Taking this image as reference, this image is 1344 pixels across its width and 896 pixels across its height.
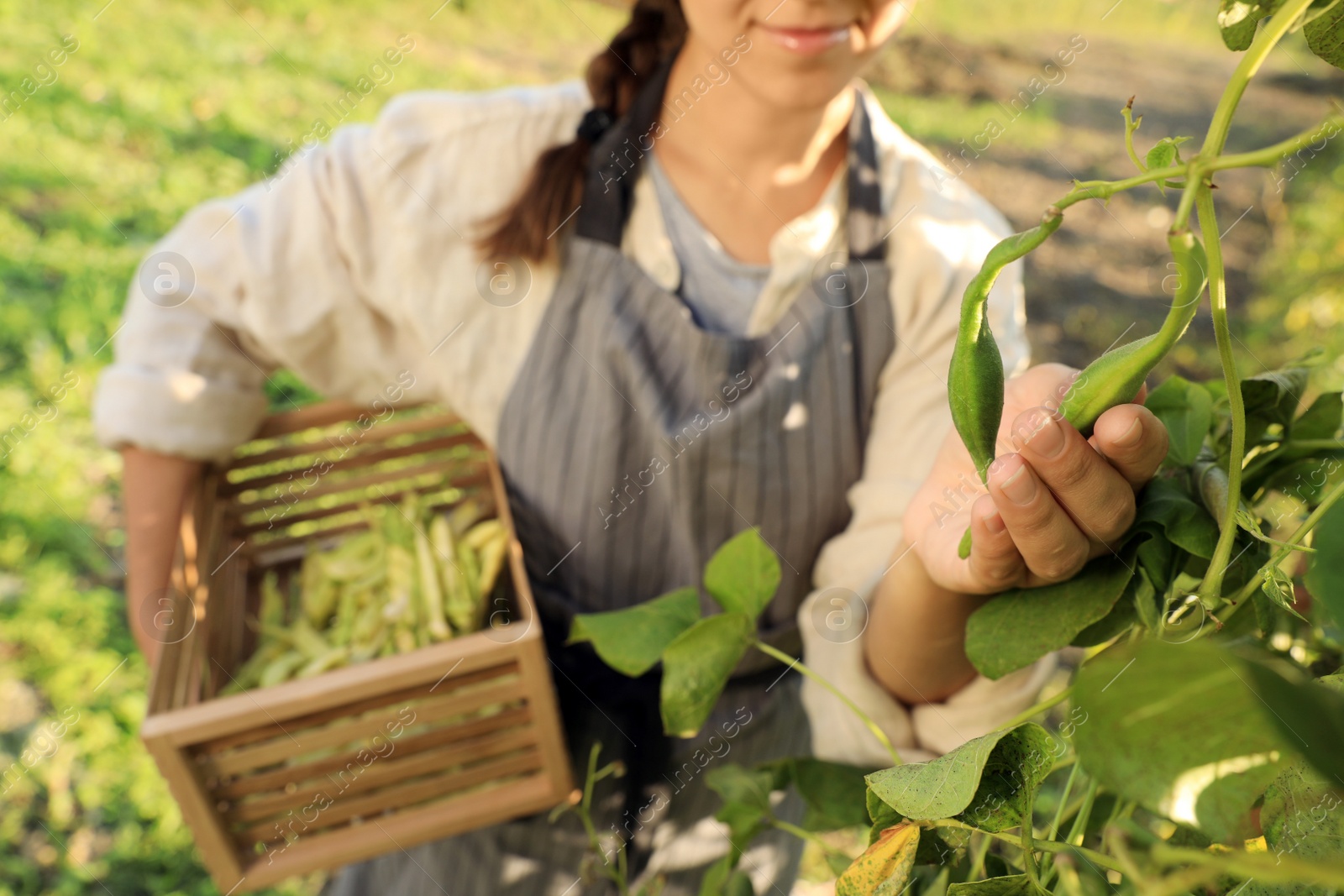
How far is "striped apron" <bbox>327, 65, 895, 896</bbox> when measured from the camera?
0.90 m

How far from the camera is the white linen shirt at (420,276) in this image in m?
0.89

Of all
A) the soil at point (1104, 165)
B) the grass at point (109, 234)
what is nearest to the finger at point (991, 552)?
the grass at point (109, 234)

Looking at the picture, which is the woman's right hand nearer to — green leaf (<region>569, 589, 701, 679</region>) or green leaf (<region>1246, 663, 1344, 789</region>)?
green leaf (<region>569, 589, 701, 679</region>)

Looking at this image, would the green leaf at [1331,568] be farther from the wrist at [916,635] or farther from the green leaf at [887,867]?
the wrist at [916,635]

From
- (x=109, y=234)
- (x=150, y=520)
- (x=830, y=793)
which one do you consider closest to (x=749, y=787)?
(x=830, y=793)

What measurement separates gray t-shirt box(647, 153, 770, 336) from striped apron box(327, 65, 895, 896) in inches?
1.8

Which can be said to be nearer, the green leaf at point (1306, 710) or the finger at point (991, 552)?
the green leaf at point (1306, 710)

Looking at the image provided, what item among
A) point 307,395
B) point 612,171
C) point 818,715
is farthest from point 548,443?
point 307,395

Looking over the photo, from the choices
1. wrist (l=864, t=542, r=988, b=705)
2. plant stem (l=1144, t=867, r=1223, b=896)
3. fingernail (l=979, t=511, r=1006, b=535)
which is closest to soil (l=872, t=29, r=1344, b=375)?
wrist (l=864, t=542, r=988, b=705)

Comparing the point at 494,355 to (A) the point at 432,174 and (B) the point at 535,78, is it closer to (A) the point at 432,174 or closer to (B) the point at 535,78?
(A) the point at 432,174

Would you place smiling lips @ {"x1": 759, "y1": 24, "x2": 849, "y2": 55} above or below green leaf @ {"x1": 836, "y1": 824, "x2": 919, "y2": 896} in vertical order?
above

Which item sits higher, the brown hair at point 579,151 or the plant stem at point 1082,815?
the brown hair at point 579,151

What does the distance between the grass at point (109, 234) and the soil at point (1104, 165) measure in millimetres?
209

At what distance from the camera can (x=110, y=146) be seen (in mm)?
2359
